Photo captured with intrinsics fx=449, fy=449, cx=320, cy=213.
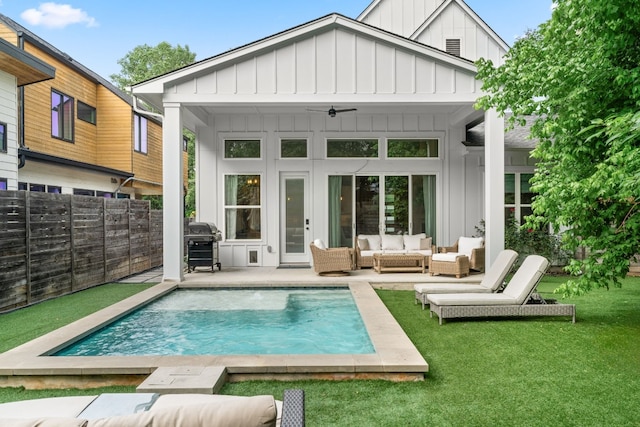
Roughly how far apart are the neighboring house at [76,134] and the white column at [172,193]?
143 inches

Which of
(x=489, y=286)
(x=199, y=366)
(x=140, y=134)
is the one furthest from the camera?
(x=140, y=134)

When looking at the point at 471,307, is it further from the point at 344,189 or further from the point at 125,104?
the point at 125,104

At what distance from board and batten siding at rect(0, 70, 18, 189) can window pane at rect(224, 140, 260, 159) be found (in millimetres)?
4506

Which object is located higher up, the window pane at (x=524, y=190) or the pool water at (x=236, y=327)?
the window pane at (x=524, y=190)

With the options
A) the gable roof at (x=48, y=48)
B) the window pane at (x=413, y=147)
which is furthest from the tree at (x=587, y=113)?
the gable roof at (x=48, y=48)

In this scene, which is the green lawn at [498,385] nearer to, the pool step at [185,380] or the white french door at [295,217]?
the pool step at [185,380]

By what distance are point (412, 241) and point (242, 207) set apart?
14.0ft


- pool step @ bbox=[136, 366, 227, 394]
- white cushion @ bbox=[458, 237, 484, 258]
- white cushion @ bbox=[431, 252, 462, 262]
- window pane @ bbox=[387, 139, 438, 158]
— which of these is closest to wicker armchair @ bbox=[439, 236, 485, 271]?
white cushion @ bbox=[458, 237, 484, 258]

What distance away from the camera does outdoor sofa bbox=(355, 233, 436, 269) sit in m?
10.4

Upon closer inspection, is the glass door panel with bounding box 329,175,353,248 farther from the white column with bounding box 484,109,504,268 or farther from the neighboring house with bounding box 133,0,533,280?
the white column with bounding box 484,109,504,268

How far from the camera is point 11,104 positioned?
9.56m

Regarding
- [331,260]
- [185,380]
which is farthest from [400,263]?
[185,380]

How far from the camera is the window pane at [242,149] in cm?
1135

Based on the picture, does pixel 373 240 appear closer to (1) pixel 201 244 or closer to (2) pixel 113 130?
(1) pixel 201 244
